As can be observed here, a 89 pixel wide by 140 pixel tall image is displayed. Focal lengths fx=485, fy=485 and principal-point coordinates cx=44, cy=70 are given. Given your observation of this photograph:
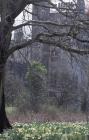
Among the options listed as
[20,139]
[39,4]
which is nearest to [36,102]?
[39,4]

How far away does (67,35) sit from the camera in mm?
14805

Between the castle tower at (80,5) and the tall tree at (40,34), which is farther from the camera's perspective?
the castle tower at (80,5)

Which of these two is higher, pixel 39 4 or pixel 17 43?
pixel 39 4

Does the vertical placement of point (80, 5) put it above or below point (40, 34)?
above

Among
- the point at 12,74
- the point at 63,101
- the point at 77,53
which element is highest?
the point at 77,53

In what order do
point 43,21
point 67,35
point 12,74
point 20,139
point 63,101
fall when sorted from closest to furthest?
point 20,139 → point 67,35 → point 43,21 → point 12,74 → point 63,101

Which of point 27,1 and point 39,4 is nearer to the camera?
point 27,1

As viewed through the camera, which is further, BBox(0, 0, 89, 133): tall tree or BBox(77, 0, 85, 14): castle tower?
BBox(77, 0, 85, 14): castle tower

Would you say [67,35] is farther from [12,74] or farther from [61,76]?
[61,76]

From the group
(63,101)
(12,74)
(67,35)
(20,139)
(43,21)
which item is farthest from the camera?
(63,101)

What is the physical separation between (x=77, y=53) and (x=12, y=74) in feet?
60.3

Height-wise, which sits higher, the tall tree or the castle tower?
the castle tower

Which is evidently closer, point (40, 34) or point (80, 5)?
point (80, 5)

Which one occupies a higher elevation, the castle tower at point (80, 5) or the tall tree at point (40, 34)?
the castle tower at point (80, 5)
